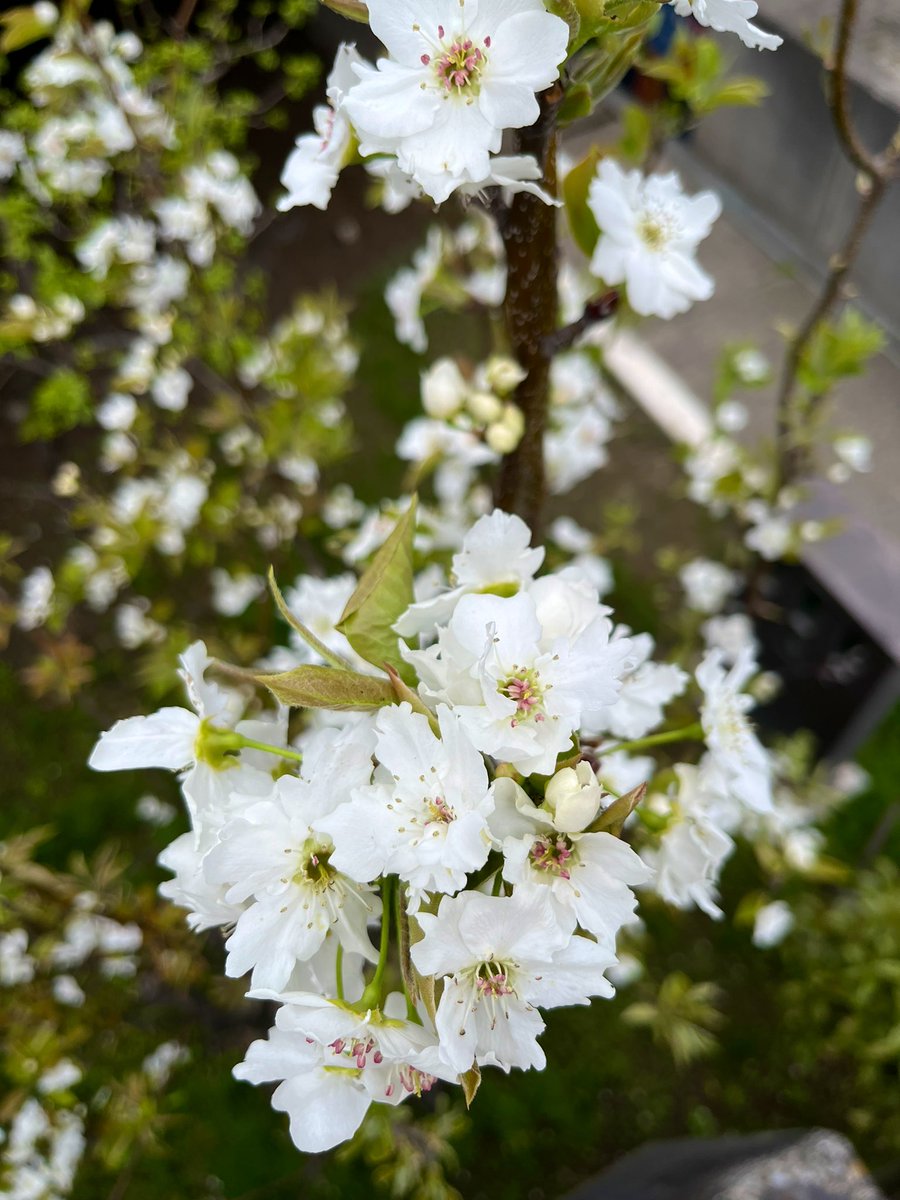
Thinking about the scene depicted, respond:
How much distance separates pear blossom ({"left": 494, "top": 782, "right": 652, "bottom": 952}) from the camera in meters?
0.60

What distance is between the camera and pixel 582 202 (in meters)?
0.75

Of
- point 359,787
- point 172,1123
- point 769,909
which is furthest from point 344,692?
point 172,1123

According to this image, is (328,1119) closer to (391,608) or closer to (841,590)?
(391,608)

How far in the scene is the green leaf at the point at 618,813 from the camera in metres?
0.58

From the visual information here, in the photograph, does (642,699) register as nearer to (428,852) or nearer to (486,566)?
(486,566)

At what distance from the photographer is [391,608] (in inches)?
26.2

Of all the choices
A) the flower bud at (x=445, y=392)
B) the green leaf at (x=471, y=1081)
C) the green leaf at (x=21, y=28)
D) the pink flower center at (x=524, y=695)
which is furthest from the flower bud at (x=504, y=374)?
the green leaf at (x=21, y=28)

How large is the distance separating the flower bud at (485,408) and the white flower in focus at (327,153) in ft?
0.77

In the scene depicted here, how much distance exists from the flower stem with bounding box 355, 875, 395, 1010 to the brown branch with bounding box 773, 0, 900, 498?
96cm

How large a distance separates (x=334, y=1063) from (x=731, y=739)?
42cm

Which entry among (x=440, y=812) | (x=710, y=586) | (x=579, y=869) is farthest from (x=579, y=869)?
(x=710, y=586)

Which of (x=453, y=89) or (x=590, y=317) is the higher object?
(x=453, y=89)

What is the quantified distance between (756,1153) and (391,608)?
4.78 ft

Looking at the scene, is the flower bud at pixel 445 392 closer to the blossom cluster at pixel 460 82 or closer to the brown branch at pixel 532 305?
the brown branch at pixel 532 305
